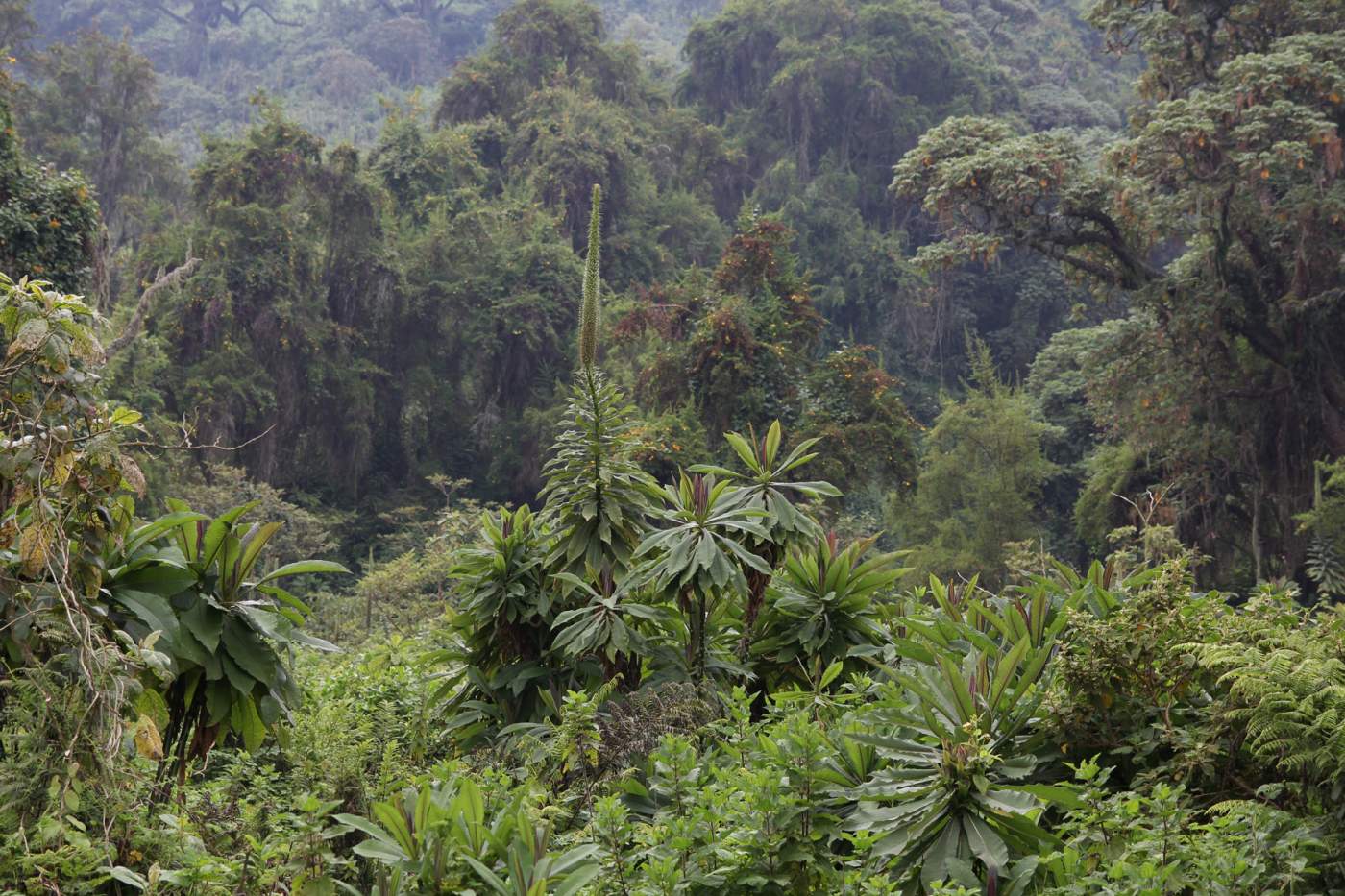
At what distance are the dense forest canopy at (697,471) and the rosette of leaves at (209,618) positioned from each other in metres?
0.02

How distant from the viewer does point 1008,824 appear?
281 centimetres

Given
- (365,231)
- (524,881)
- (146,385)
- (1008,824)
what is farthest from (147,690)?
(365,231)

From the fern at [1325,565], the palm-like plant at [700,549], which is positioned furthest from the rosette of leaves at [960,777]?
the fern at [1325,565]

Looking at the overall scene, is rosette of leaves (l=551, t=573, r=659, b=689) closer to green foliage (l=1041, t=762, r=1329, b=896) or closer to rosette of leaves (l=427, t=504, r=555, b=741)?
rosette of leaves (l=427, t=504, r=555, b=741)

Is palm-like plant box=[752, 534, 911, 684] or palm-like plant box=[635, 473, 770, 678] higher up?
palm-like plant box=[635, 473, 770, 678]

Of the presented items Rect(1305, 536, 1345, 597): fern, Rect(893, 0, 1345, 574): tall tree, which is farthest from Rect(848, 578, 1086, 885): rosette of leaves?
Rect(893, 0, 1345, 574): tall tree

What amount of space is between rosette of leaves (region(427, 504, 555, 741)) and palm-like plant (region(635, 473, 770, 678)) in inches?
19.9

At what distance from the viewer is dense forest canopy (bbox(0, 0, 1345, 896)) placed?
2.81 m

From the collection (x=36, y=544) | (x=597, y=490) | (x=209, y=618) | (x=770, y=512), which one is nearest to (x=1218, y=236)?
(x=770, y=512)

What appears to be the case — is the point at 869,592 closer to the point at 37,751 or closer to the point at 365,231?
the point at 37,751

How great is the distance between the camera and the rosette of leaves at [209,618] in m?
3.32

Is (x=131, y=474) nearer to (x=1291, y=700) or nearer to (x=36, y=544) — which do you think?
(x=36, y=544)

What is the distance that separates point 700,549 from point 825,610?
0.70 meters

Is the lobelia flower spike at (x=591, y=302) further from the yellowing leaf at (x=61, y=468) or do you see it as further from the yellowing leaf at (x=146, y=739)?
the yellowing leaf at (x=146, y=739)
